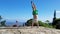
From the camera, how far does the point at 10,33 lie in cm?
762

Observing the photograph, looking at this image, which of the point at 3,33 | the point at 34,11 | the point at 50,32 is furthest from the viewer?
the point at 34,11

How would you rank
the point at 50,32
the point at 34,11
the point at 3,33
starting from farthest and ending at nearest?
1. the point at 34,11
2. the point at 50,32
3. the point at 3,33

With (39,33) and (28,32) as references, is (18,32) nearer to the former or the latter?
(28,32)

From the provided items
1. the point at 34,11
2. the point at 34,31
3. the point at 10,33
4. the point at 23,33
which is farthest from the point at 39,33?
the point at 34,11

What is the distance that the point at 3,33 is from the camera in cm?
761

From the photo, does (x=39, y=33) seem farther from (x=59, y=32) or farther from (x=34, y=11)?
(x=34, y=11)

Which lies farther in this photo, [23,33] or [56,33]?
[56,33]

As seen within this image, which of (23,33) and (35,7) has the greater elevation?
(35,7)

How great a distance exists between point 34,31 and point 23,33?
0.56m

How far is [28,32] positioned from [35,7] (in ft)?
8.42

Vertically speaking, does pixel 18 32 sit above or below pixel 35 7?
below

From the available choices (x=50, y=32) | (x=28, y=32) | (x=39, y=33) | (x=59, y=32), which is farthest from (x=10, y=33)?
(x=59, y=32)

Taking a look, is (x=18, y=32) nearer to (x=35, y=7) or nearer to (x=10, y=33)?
(x=10, y=33)

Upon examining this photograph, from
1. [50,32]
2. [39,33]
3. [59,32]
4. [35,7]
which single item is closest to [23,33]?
[39,33]
